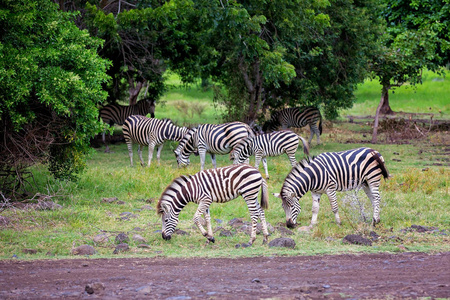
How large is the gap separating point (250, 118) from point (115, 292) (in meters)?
15.6

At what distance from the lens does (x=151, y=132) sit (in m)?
18.2

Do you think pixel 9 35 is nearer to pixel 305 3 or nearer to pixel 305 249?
pixel 305 249

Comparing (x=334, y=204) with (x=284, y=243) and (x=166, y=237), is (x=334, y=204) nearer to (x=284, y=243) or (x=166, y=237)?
(x=284, y=243)

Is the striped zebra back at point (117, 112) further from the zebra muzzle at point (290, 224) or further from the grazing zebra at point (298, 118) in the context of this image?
the zebra muzzle at point (290, 224)

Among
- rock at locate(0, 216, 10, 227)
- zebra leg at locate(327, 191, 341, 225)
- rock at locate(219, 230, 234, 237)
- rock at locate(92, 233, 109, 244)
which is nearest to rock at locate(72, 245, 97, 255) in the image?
rock at locate(92, 233, 109, 244)

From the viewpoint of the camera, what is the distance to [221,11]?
15977 millimetres

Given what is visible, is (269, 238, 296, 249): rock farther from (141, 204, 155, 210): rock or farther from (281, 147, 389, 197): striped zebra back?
(141, 204, 155, 210): rock

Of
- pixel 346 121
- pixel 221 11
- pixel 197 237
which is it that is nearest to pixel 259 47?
pixel 221 11

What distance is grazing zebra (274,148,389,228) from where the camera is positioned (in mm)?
11047

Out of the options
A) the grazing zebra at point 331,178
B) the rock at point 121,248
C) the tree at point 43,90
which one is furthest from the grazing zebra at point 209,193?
the tree at point 43,90

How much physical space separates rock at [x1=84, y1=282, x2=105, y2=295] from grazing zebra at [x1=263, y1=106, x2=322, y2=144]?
17273mm

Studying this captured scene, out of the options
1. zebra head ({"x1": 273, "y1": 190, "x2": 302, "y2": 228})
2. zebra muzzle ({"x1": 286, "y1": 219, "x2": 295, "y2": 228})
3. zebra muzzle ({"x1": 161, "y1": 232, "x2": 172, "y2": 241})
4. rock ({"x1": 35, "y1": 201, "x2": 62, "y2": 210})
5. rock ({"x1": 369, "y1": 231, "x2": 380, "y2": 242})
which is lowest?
zebra muzzle ({"x1": 161, "y1": 232, "x2": 172, "y2": 241})

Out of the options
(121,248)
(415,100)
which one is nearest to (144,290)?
(121,248)

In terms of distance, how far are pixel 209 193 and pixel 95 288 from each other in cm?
356
